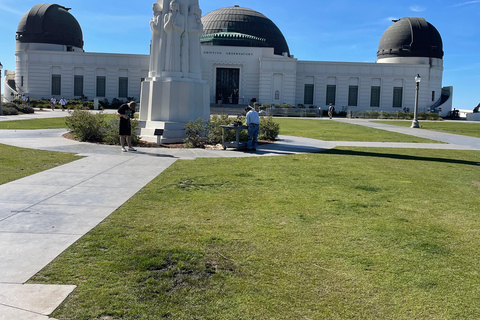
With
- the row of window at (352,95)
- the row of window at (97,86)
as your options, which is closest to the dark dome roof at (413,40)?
the row of window at (352,95)

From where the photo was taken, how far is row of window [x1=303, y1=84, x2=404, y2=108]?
62188 millimetres

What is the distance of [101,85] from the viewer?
60.6 meters

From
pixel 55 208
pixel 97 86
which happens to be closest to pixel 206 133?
pixel 55 208

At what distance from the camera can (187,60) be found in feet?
55.1

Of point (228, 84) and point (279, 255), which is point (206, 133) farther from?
point (228, 84)

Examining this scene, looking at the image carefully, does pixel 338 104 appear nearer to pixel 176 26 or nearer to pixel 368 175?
pixel 176 26

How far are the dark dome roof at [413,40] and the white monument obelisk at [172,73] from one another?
5513 centimetres

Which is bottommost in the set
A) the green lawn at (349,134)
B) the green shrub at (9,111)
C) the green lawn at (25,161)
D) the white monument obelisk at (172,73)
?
the green lawn at (25,161)

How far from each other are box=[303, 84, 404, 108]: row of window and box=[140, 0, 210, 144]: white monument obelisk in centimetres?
4669

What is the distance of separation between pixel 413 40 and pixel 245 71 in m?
25.2

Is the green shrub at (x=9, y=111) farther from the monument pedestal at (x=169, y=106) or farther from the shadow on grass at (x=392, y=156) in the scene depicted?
the shadow on grass at (x=392, y=156)

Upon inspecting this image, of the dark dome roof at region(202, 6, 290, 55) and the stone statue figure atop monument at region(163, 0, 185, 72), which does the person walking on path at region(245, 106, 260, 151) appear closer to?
the stone statue figure atop monument at region(163, 0, 185, 72)

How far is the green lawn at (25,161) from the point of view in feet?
29.0

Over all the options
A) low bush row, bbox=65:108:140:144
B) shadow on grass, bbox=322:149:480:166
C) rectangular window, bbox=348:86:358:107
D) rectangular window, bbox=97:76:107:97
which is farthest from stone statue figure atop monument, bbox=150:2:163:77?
rectangular window, bbox=348:86:358:107
